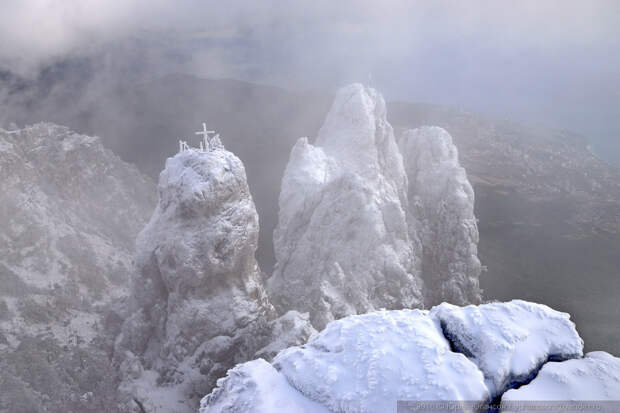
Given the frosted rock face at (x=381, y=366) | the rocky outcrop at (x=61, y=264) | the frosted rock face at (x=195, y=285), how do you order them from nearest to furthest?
the frosted rock face at (x=381, y=366), the frosted rock face at (x=195, y=285), the rocky outcrop at (x=61, y=264)

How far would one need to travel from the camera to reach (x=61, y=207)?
2650 inches

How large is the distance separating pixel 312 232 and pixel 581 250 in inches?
2982

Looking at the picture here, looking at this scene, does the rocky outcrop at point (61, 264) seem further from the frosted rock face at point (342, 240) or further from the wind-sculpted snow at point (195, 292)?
the frosted rock face at point (342, 240)

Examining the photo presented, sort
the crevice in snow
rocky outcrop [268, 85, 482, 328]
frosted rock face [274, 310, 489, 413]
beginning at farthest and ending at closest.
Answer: rocky outcrop [268, 85, 482, 328] → the crevice in snow → frosted rock face [274, 310, 489, 413]

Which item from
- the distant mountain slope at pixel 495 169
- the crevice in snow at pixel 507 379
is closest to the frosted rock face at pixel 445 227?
the distant mountain slope at pixel 495 169

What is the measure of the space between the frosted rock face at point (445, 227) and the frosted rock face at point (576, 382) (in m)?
42.1

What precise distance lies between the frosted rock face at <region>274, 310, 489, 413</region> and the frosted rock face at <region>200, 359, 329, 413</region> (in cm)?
33

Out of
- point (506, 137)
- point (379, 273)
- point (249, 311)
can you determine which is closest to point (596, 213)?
point (506, 137)

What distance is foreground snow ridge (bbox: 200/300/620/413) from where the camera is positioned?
12188 millimetres

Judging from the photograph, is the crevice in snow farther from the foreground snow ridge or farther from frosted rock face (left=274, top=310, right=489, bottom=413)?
frosted rock face (left=274, top=310, right=489, bottom=413)

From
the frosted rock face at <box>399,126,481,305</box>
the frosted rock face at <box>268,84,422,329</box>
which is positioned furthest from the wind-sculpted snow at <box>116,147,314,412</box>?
the frosted rock face at <box>399,126,481,305</box>

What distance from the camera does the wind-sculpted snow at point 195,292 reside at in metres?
30.9

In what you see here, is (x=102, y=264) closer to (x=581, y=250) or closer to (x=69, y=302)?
(x=69, y=302)

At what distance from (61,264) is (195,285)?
35.8 m
